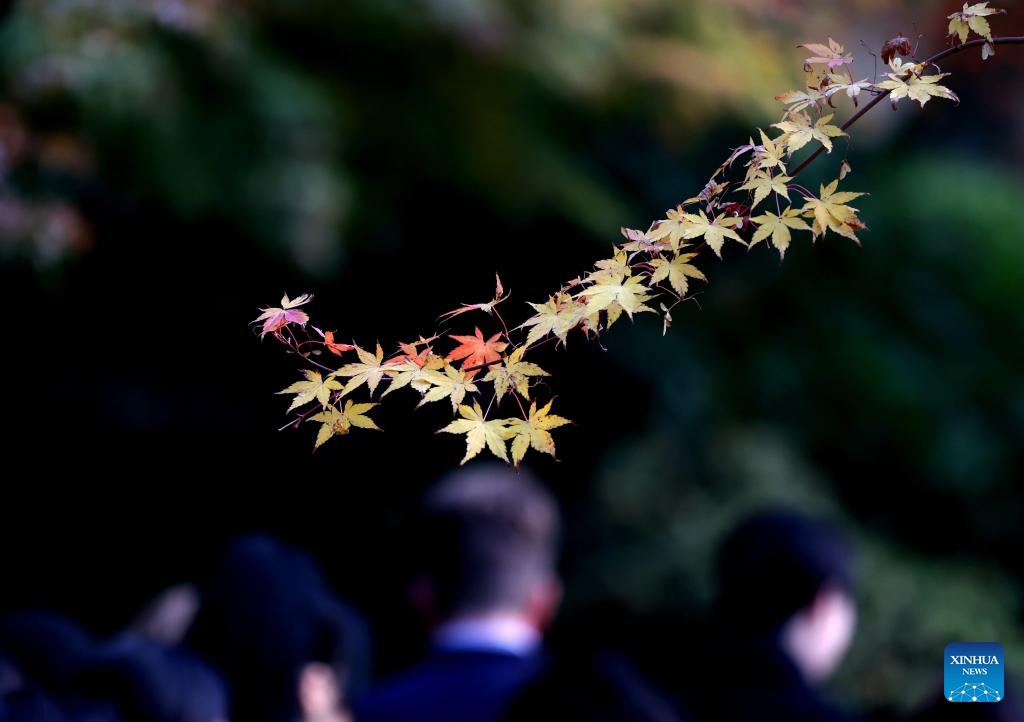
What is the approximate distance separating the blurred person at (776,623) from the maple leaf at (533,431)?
1404 millimetres

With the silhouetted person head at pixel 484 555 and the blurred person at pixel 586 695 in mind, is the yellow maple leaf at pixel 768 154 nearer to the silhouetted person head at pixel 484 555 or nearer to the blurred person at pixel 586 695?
the blurred person at pixel 586 695

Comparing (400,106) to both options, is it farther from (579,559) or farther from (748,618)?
(748,618)

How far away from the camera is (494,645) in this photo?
246cm

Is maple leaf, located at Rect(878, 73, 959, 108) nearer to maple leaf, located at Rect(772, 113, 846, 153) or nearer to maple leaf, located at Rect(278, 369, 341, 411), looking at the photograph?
maple leaf, located at Rect(772, 113, 846, 153)

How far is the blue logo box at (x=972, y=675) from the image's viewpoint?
2406 mm

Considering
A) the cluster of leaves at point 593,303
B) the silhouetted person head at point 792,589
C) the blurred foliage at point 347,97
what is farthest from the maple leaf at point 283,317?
the blurred foliage at point 347,97

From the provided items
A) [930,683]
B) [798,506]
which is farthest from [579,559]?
[930,683]

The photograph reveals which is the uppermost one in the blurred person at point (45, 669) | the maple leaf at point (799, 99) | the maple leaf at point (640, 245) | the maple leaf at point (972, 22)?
the maple leaf at point (972, 22)

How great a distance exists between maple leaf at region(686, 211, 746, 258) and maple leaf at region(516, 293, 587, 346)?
0.17m

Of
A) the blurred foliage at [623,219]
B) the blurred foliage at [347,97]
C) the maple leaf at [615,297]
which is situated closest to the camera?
the maple leaf at [615,297]

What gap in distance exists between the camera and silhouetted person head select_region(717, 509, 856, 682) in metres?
2.66

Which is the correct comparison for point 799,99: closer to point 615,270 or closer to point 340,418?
point 615,270

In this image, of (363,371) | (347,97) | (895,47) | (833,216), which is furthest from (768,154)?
(347,97)

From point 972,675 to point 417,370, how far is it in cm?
186
